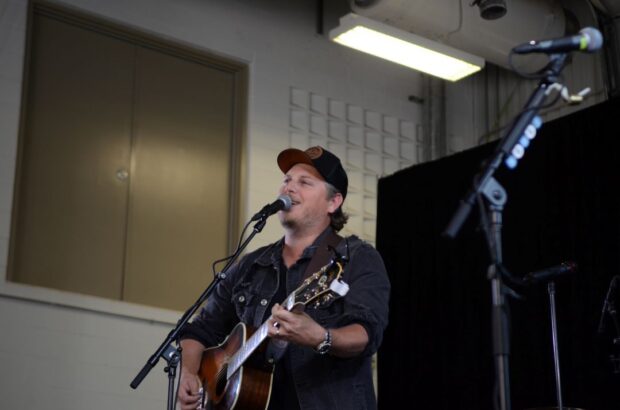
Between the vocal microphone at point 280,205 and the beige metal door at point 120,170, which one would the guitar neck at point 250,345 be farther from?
the beige metal door at point 120,170

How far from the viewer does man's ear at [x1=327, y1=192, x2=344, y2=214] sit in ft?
14.1

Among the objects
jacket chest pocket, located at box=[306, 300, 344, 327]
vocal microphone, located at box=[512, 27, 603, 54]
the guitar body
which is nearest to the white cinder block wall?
the guitar body

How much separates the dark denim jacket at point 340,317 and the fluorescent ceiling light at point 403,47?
3.25 meters

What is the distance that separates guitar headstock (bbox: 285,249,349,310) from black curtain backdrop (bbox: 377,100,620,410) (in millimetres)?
3000

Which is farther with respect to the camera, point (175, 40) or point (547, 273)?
point (175, 40)

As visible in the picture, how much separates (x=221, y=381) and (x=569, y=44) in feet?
6.64

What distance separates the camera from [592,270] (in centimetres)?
620

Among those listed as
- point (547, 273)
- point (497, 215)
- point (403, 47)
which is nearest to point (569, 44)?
point (497, 215)

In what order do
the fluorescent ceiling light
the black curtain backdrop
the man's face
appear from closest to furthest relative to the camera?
the man's face < the black curtain backdrop < the fluorescent ceiling light

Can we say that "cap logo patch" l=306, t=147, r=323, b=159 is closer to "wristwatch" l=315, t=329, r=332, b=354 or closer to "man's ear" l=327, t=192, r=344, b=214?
"man's ear" l=327, t=192, r=344, b=214

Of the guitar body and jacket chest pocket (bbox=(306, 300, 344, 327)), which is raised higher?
jacket chest pocket (bbox=(306, 300, 344, 327))

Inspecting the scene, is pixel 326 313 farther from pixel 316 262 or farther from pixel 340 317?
pixel 316 262

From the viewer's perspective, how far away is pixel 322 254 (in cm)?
405

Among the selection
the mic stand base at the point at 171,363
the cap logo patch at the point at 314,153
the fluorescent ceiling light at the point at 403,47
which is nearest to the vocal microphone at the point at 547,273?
the cap logo patch at the point at 314,153
